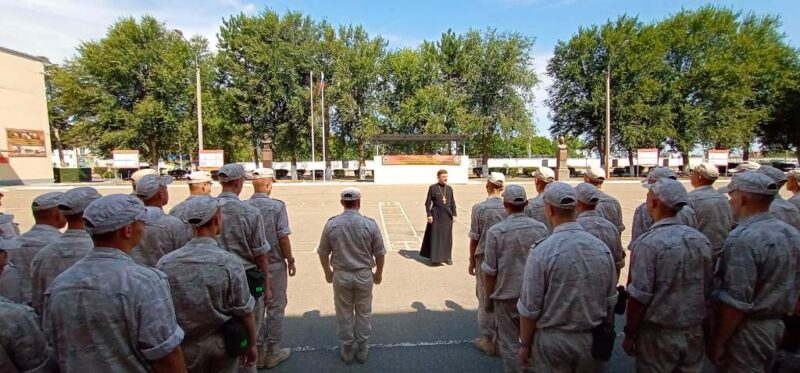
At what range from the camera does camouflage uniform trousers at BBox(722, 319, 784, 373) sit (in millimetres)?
2693

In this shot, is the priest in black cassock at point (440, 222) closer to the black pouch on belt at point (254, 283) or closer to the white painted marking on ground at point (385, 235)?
the white painted marking on ground at point (385, 235)

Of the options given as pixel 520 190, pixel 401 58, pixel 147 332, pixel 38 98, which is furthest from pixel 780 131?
pixel 38 98

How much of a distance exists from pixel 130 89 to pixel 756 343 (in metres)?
48.8

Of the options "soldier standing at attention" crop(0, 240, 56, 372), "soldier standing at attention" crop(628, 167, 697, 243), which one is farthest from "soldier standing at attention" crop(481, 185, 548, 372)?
"soldier standing at attention" crop(0, 240, 56, 372)

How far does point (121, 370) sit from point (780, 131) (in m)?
57.3

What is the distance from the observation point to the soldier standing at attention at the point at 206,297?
2.48 metres

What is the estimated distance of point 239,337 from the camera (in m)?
2.52

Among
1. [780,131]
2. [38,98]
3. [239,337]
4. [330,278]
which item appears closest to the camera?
[239,337]

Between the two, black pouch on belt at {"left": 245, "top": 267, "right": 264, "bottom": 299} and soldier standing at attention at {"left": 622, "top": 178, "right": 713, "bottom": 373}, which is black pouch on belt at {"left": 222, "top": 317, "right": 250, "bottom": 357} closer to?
black pouch on belt at {"left": 245, "top": 267, "right": 264, "bottom": 299}

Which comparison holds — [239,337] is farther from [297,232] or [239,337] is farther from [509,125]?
[509,125]

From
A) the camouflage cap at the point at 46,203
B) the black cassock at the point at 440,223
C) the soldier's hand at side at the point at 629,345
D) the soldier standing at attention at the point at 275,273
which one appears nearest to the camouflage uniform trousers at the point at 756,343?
the soldier's hand at side at the point at 629,345

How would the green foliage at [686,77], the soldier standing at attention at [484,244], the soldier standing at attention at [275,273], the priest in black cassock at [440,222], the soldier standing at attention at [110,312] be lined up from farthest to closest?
the green foliage at [686,77] < the priest in black cassock at [440,222] < the soldier standing at attention at [484,244] < the soldier standing at attention at [275,273] < the soldier standing at attention at [110,312]

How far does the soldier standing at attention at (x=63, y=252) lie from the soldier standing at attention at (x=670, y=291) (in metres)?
3.68

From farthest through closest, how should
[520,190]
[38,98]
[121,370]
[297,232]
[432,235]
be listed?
[38,98] < [297,232] < [432,235] < [520,190] < [121,370]
